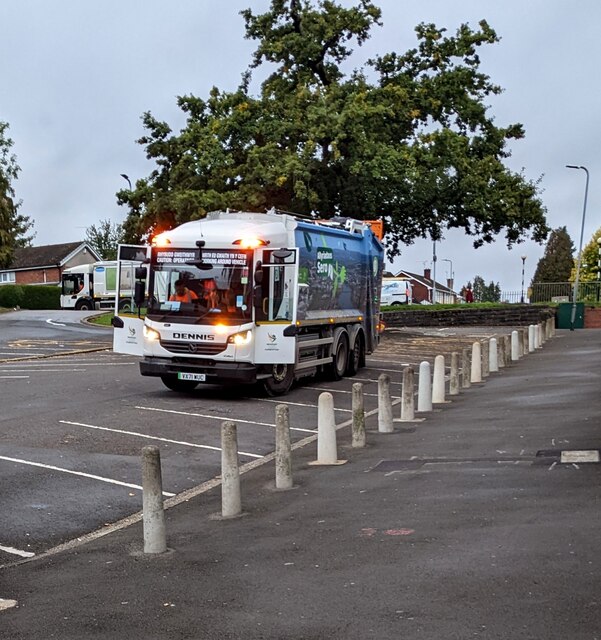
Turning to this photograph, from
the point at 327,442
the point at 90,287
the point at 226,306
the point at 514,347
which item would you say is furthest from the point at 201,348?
the point at 90,287

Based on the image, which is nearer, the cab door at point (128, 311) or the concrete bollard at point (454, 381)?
the concrete bollard at point (454, 381)

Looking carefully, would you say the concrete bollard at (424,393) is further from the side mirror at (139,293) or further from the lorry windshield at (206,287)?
the side mirror at (139,293)

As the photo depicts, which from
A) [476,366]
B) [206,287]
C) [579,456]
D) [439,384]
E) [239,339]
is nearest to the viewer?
→ [579,456]

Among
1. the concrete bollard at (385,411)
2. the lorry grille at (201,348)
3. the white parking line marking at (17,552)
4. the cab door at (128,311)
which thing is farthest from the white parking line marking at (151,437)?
the white parking line marking at (17,552)

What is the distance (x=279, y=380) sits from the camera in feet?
67.2

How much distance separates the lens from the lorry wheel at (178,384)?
2058cm

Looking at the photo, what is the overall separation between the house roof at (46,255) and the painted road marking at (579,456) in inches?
3421

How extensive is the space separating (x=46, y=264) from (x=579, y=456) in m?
88.5

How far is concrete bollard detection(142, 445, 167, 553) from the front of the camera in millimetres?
8594

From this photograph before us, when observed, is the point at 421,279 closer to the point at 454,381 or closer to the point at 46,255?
the point at 46,255

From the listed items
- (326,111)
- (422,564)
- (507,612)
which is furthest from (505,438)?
(326,111)

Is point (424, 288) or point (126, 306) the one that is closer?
point (126, 306)

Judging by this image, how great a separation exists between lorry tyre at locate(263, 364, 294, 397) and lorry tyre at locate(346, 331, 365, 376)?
3924 millimetres

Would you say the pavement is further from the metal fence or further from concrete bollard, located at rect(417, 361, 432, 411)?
the metal fence
